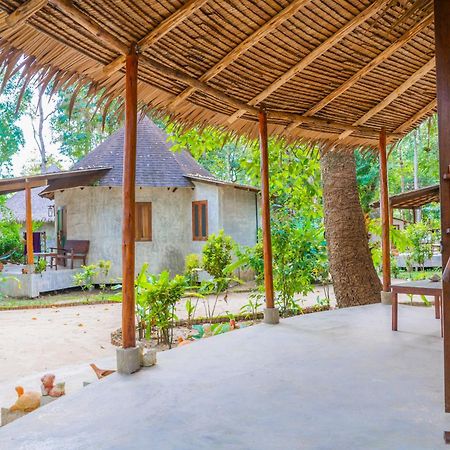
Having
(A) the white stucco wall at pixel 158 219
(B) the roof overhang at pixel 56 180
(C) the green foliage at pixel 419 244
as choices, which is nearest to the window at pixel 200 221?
(A) the white stucco wall at pixel 158 219

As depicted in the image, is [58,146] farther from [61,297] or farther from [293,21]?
[293,21]

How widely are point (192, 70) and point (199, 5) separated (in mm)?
947

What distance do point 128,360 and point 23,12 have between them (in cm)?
221

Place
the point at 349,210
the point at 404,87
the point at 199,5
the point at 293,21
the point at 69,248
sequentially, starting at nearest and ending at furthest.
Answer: the point at 199,5 < the point at 293,21 < the point at 404,87 < the point at 349,210 < the point at 69,248

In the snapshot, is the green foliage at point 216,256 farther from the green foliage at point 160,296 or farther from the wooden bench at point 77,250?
the green foliage at point 160,296

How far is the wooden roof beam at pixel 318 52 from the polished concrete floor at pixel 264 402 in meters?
2.38

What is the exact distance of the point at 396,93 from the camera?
220 inches

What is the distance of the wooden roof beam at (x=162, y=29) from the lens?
3.37 meters

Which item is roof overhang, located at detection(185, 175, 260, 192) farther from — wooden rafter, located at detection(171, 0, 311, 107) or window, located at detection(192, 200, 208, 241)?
wooden rafter, located at detection(171, 0, 311, 107)

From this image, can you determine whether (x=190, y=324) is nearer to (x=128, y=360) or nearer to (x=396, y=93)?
(x=396, y=93)

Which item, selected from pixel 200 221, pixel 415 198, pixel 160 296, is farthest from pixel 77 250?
pixel 415 198

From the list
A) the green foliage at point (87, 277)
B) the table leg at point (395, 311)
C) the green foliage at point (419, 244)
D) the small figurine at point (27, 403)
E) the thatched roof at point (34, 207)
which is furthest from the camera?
the thatched roof at point (34, 207)

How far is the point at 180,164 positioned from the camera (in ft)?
50.5

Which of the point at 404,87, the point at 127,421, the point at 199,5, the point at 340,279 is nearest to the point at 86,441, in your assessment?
the point at 127,421
